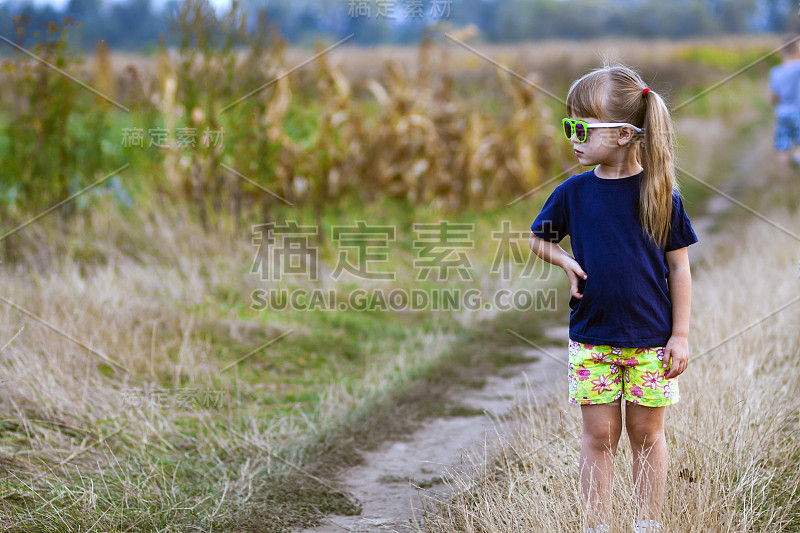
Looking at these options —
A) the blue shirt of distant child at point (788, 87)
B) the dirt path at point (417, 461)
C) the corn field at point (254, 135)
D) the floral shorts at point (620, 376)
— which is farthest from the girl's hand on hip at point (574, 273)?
the blue shirt of distant child at point (788, 87)

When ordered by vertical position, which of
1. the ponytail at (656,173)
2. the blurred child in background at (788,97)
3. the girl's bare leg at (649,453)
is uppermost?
the blurred child in background at (788,97)

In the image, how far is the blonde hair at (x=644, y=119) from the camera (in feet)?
7.22

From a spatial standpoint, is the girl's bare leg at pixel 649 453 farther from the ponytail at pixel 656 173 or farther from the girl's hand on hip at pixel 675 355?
the ponytail at pixel 656 173

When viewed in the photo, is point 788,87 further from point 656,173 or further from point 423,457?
point 656,173

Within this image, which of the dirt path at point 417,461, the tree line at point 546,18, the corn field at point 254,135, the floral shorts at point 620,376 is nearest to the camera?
the floral shorts at point 620,376

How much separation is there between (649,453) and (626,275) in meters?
0.54

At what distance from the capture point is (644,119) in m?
2.27

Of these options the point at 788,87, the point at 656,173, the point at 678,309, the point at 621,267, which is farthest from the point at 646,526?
the point at 788,87

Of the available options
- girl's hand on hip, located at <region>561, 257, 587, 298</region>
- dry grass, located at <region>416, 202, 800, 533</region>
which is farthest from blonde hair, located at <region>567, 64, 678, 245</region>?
dry grass, located at <region>416, 202, 800, 533</region>

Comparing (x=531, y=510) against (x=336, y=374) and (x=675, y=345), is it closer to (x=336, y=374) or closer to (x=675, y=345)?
(x=675, y=345)

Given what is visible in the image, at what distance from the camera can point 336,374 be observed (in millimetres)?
4285

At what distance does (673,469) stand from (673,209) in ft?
2.65

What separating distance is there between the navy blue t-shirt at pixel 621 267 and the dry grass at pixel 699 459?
441 millimetres

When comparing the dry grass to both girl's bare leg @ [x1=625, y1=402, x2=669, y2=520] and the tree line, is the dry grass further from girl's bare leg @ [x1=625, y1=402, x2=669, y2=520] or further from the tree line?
the tree line
